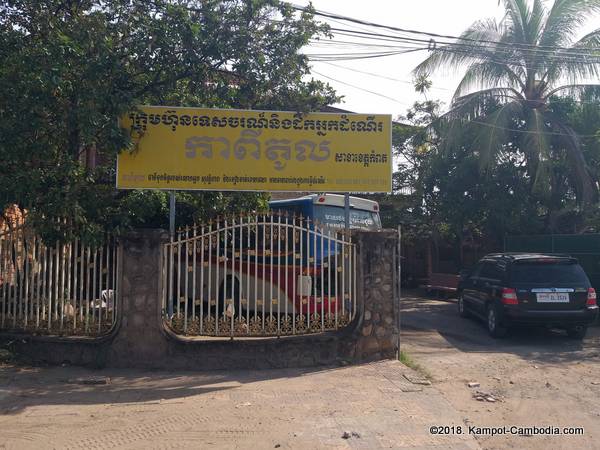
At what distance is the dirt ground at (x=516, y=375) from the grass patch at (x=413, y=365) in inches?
3.8

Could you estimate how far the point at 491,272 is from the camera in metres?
12.0

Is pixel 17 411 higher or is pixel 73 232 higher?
pixel 73 232

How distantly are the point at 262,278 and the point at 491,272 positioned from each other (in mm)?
5471

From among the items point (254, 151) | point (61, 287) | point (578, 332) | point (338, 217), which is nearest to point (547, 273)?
point (578, 332)

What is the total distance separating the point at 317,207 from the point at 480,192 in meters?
7.53

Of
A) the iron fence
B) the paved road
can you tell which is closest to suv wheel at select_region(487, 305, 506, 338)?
the paved road

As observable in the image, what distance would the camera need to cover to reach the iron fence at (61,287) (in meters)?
8.41

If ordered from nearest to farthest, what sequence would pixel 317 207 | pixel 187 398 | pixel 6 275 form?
1. pixel 187 398
2. pixel 6 275
3. pixel 317 207

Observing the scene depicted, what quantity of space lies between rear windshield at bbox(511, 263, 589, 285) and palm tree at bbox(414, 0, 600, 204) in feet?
19.6

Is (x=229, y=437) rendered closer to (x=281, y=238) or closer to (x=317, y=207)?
(x=281, y=238)

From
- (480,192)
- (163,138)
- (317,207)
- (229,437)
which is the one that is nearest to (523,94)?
(480,192)

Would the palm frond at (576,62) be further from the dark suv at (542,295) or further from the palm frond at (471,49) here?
the dark suv at (542,295)

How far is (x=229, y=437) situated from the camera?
18.7ft

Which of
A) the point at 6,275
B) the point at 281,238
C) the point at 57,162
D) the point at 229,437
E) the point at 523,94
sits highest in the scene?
the point at 523,94
